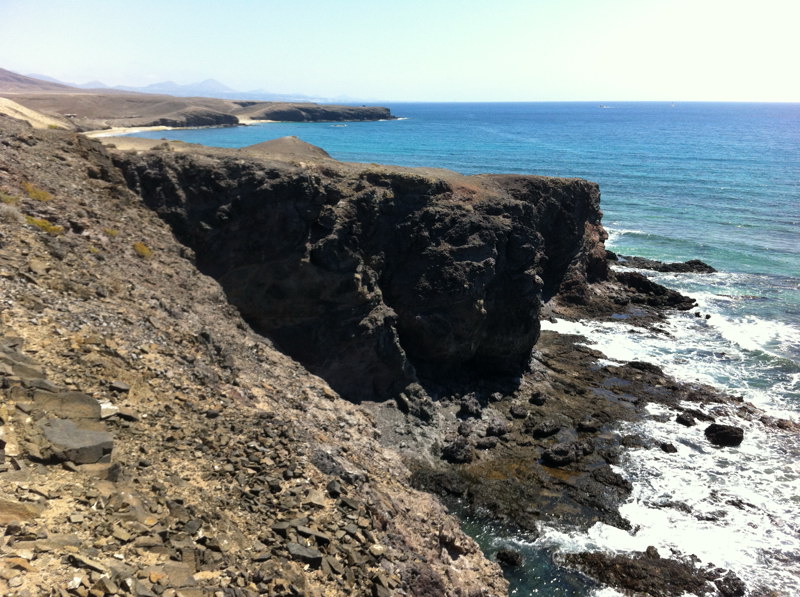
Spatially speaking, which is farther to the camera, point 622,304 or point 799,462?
point 622,304

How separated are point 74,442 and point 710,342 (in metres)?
42.0

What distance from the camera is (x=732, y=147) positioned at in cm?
13850

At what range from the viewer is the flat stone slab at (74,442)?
996 cm

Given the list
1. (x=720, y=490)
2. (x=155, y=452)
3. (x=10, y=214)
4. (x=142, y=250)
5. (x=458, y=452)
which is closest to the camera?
(x=155, y=452)

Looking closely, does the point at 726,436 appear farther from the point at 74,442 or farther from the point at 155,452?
the point at 74,442

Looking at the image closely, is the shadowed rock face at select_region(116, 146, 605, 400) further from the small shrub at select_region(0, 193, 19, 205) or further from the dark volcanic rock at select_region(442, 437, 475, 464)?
the small shrub at select_region(0, 193, 19, 205)

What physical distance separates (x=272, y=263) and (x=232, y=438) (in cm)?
1439

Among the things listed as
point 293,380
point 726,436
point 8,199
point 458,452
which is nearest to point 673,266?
point 726,436

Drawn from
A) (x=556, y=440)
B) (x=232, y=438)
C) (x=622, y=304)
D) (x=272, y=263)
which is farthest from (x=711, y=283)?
(x=232, y=438)

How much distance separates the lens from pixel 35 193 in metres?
20.3

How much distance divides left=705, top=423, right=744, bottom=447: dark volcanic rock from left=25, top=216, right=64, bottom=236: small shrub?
3195 centimetres

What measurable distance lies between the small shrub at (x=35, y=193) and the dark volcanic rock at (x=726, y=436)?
33.3m

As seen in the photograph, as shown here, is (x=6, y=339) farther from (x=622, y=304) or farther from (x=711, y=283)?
(x=711, y=283)

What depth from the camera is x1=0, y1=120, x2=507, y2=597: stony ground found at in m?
8.91
